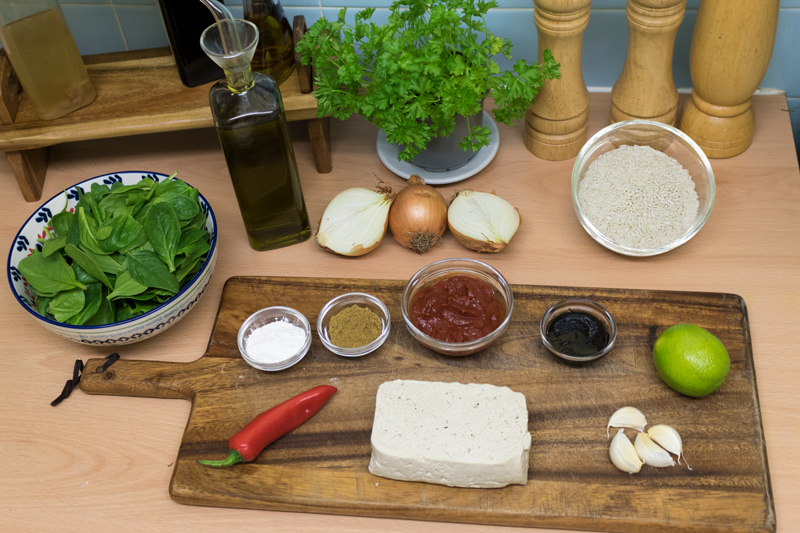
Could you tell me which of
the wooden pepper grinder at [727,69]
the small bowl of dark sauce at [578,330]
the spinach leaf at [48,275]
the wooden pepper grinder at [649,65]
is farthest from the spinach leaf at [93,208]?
the wooden pepper grinder at [727,69]

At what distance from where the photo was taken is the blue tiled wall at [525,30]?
4.80 ft

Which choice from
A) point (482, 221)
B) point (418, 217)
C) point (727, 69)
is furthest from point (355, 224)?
point (727, 69)

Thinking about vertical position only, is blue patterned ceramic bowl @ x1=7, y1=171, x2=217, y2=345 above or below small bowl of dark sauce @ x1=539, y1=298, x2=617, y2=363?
above

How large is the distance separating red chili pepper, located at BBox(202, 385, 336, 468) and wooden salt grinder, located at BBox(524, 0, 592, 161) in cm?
71

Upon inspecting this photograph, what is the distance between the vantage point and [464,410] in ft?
3.38

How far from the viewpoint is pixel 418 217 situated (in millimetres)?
1272

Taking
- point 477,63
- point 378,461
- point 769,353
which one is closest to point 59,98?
point 477,63

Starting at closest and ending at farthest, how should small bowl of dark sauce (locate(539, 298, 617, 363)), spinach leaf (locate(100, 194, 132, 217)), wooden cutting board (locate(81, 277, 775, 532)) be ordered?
wooden cutting board (locate(81, 277, 775, 532)) < small bowl of dark sauce (locate(539, 298, 617, 363)) < spinach leaf (locate(100, 194, 132, 217))

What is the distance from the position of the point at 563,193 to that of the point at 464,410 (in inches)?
22.6

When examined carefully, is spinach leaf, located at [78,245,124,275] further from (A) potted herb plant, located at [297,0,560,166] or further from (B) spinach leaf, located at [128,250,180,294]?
(A) potted herb plant, located at [297,0,560,166]

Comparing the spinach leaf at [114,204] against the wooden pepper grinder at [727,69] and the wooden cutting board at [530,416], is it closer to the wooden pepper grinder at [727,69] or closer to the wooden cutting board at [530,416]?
the wooden cutting board at [530,416]

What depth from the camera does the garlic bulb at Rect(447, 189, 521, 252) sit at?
127cm

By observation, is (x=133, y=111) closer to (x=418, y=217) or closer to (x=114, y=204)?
(x=114, y=204)

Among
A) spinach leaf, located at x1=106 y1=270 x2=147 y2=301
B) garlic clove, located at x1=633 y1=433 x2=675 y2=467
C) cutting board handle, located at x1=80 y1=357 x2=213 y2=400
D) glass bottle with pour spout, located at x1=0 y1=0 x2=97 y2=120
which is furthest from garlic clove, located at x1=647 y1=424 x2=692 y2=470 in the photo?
glass bottle with pour spout, located at x1=0 y1=0 x2=97 y2=120
